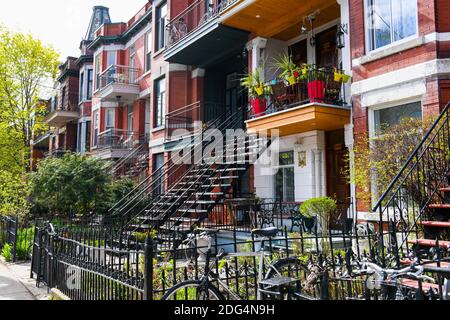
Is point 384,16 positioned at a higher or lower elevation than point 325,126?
higher

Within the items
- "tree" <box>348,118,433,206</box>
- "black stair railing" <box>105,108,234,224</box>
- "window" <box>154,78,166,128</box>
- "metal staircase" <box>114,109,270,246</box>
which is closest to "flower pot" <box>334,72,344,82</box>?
"tree" <box>348,118,433,206</box>

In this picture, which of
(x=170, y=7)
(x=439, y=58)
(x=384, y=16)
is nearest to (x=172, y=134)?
(x=170, y=7)

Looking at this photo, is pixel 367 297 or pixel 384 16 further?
pixel 384 16

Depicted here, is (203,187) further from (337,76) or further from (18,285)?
(18,285)

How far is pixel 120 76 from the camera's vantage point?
22.3 m

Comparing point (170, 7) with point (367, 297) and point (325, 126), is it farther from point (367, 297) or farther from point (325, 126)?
point (367, 297)

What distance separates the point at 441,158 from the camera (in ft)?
23.1

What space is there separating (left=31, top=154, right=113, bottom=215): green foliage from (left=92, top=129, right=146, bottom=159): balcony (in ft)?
17.3

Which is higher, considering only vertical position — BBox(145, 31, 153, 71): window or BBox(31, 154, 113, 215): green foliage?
BBox(145, 31, 153, 71): window

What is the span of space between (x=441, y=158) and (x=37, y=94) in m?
23.9

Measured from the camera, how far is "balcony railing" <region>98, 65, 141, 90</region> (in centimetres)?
2194

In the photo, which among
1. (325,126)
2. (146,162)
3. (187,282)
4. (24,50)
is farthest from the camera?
(24,50)

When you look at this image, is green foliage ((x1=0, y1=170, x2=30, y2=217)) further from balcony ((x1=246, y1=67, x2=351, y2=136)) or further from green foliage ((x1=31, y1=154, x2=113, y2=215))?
balcony ((x1=246, y1=67, x2=351, y2=136))

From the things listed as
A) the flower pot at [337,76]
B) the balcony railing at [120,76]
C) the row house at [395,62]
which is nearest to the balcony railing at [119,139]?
the balcony railing at [120,76]
